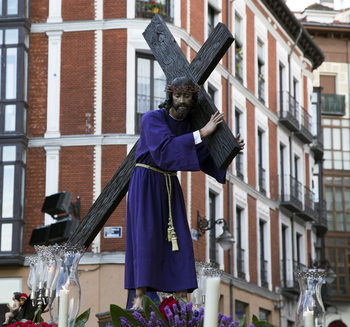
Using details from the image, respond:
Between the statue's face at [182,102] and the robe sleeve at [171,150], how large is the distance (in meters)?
0.17

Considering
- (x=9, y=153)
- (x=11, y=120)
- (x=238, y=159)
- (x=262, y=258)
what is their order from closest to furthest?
(x=9, y=153), (x=11, y=120), (x=238, y=159), (x=262, y=258)

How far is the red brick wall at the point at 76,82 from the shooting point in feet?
70.2

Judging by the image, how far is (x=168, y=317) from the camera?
4297mm

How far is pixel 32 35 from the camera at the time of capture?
869 inches

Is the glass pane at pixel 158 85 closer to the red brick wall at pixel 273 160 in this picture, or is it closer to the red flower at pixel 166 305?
the red brick wall at pixel 273 160

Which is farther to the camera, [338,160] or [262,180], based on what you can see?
[338,160]

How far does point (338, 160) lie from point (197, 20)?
21033 mm

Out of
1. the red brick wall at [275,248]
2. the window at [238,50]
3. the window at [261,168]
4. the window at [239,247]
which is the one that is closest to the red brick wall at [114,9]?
the window at [238,50]

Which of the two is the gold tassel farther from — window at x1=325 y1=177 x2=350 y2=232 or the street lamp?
window at x1=325 y1=177 x2=350 y2=232

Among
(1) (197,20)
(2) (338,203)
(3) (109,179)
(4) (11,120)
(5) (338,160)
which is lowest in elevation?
(3) (109,179)

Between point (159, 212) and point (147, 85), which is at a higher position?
point (147, 85)


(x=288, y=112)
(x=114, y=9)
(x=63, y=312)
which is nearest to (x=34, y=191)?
(x=114, y=9)

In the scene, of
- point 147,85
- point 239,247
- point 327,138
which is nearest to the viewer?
point 147,85

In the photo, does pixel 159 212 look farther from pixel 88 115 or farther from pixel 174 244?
pixel 88 115
